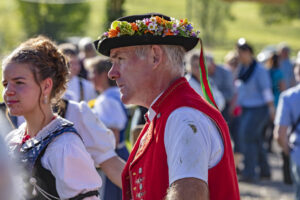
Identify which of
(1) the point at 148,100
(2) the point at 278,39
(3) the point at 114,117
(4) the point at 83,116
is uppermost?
(1) the point at 148,100

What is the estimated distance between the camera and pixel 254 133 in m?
9.59

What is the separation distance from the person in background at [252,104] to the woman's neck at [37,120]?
6831 millimetres

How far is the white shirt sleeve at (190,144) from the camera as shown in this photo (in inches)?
85.4

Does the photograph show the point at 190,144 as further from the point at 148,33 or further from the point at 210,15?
the point at 210,15

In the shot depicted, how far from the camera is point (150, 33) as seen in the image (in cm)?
258

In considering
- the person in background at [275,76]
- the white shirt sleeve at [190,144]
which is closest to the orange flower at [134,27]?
the white shirt sleeve at [190,144]

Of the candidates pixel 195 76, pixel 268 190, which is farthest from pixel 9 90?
Result: pixel 268 190

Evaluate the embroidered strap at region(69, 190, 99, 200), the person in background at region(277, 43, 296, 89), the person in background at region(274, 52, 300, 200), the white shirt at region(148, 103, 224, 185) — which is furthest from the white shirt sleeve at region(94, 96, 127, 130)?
the person in background at region(277, 43, 296, 89)

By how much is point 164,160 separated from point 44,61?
1.12 meters

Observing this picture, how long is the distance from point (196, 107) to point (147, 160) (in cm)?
29

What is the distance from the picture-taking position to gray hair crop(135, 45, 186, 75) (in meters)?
2.55

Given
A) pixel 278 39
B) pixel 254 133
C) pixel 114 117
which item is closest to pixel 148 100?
pixel 114 117

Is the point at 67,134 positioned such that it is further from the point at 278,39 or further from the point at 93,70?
the point at 278,39

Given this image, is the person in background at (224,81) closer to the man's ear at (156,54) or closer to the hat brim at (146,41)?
the hat brim at (146,41)
